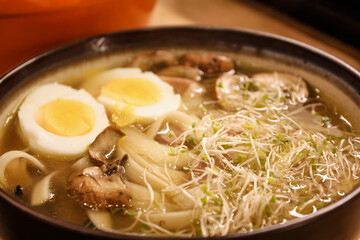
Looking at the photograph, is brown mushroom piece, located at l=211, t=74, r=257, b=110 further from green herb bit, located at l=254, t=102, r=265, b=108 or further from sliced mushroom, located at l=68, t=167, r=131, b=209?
sliced mushroom, located at l=68, t=167, r=131, b=209

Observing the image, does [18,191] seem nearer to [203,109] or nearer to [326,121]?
[203,109]

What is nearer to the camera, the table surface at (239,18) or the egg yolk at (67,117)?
the egg yolk at (67,117)

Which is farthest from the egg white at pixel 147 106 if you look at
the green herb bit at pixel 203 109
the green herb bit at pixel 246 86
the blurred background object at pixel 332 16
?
the blurred background object at pixel 332 16

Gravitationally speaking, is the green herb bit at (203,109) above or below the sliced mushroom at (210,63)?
below

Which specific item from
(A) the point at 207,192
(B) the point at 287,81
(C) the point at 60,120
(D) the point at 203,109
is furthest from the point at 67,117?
(B) the point at 287,81

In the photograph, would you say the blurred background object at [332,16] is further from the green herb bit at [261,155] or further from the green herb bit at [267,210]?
the green herb bit at [267,210]
